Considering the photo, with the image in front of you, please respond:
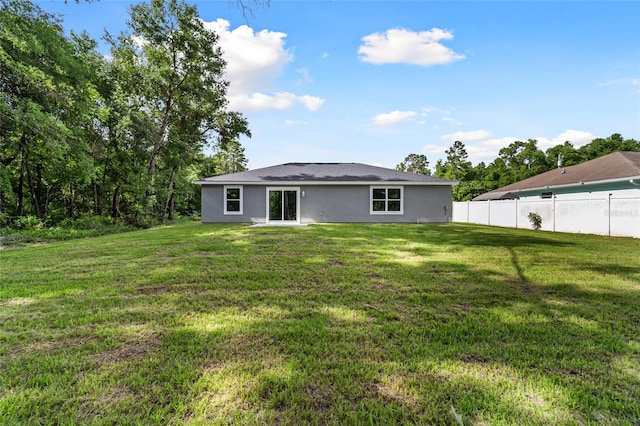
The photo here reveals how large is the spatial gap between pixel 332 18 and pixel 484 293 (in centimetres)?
836

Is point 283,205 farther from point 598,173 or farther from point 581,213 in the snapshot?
point 598,173

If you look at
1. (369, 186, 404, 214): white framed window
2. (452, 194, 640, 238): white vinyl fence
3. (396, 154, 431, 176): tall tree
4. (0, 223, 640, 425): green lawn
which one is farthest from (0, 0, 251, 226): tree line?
(396, 154, 431, 176): tall tree

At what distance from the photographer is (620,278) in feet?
14.7

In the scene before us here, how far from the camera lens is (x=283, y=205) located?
1466 cm

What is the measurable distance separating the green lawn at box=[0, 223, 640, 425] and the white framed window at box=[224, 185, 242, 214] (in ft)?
31.3

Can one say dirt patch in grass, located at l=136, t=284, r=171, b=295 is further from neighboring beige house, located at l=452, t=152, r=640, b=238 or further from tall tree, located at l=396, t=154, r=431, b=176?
tall tree, located at l=396, t=154, r=431, b=176

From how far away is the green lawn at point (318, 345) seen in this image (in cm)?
172

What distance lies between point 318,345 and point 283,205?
40.9 feet

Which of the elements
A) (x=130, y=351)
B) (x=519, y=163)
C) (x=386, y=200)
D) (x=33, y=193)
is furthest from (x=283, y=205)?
(x=519, y=163)

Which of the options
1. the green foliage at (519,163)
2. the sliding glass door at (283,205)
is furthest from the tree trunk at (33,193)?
the green foliage at (519,163)

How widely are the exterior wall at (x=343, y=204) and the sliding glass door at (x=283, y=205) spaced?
340 mm

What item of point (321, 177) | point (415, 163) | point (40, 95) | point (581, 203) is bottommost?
point (581, 203)

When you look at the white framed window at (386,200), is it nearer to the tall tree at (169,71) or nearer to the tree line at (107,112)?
the tree line at (107,112)

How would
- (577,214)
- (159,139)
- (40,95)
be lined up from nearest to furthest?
(40,95), (577,214), (159,139)
